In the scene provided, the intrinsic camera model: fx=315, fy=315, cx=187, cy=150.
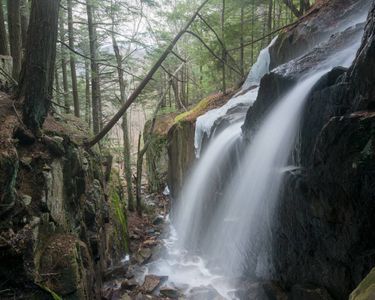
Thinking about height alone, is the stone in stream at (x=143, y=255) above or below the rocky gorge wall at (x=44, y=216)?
below

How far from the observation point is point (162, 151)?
1731 cm

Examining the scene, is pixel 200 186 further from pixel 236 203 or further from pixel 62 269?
pixel 62 269

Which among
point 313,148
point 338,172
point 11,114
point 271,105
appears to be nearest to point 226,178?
point 271,105

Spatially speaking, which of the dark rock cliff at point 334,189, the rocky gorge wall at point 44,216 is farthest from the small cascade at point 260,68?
the rocky gorge wall at point 44,216

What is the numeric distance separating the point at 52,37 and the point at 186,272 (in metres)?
6.04

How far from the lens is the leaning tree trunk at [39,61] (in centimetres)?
426

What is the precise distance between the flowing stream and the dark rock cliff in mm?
607

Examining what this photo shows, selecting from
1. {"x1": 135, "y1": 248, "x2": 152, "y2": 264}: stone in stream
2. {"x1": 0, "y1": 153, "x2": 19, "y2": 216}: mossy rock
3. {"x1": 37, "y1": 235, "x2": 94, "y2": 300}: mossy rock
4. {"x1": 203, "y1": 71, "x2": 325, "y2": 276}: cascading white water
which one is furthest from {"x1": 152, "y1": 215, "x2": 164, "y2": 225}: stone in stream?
{"x1": 0, "y1": 153, "x2": 19, "y2": 216}: mossy rock

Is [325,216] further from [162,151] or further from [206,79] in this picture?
[206,79]

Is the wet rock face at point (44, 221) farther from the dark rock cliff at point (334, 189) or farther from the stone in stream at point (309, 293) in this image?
the dark rock cliff at point (334, 189)

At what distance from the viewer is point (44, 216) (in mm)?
4223

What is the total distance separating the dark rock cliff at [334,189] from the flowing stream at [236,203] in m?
0.61

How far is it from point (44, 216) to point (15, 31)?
12.5 feet

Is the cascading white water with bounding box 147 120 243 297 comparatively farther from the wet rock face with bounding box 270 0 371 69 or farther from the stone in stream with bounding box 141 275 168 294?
the wet rock face with bounding box 270 0 371 69
